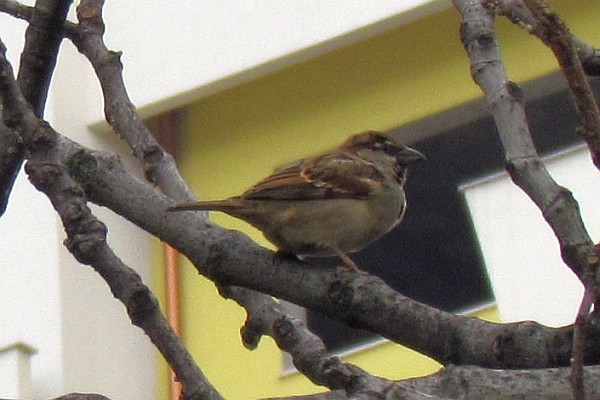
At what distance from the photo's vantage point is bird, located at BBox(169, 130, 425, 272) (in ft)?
11.3

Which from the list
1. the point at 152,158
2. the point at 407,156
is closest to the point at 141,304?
the point at 152,158

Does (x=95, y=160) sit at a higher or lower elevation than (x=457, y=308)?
lower

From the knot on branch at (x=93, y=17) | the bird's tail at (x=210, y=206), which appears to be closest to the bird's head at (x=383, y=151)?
the bird's tail at (x=210, y=206)

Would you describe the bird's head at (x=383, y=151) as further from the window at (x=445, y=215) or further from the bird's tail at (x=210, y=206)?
the window at (x=445, y=215)

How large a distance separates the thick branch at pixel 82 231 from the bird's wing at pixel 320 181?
3.45ft

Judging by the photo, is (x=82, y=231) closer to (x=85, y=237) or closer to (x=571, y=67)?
(x=85, y=237)

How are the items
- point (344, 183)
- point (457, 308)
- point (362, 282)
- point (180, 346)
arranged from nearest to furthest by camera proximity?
point (180, 346) → point (362, 282) → point (344, 183) → point (457, 308)

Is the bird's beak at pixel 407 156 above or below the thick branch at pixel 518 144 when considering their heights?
above

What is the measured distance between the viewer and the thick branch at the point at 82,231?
218 cm

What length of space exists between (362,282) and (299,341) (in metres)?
0.17

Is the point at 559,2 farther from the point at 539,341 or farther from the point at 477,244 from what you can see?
the point at 539,341

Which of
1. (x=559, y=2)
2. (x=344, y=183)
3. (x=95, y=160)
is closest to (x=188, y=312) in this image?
(x=559, y=2)

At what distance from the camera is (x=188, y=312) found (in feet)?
27.1

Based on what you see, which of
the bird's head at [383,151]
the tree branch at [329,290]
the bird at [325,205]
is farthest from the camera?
the bird's head at [383,151]
